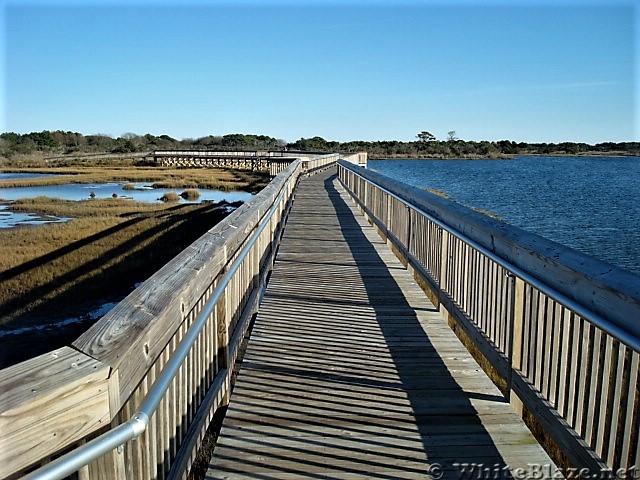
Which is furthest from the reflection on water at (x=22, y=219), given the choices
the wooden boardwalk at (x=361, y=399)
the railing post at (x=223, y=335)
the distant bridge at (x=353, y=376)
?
the railing post at (x=223, y=335)

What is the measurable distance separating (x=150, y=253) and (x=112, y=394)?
1787cm

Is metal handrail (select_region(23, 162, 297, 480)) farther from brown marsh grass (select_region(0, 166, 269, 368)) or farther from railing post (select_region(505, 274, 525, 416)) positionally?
brown marsh grass (select_region(0, 166, 269, 368))

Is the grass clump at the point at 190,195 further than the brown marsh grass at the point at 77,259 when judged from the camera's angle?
Yes

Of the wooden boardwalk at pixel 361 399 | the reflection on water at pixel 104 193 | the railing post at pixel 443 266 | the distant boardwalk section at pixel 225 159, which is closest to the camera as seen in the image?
the wooden boardwalk at pixel 361 399

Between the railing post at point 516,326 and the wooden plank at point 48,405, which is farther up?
the wooden plank at point 48,405

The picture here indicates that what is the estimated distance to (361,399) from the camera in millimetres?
4230

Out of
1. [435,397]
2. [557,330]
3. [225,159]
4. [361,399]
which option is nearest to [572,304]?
[557,330]

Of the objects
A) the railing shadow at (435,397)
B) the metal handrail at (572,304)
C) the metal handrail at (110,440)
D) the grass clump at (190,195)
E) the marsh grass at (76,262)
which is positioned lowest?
the marsh grass at (76,262)

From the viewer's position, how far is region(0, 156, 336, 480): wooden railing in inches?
58.6

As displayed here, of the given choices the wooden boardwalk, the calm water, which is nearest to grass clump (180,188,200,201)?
the calm water

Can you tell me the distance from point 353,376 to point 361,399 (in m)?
0.42

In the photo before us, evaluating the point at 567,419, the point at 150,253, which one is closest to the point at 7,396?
the point at 567,419

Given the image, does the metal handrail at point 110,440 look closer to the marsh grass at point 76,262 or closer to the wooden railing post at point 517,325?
the wooden railing post at point 517,325

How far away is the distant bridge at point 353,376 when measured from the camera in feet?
5.84
